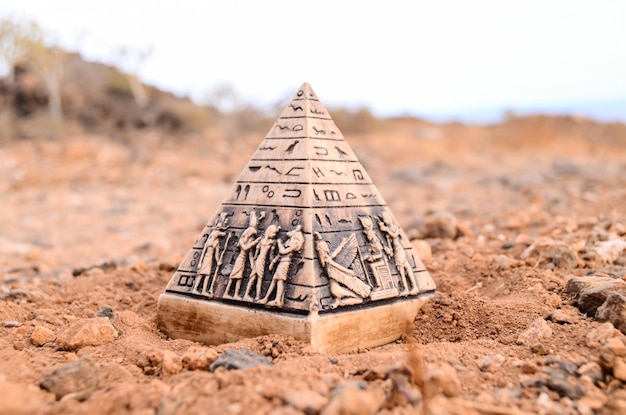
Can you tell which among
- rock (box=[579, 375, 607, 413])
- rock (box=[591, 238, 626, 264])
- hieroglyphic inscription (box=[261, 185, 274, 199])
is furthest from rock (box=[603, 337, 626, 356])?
hieroglyphic inscription (box=[261, 185, 274, 199])

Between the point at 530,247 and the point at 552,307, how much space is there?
138 centimetres

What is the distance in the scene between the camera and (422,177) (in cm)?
1452

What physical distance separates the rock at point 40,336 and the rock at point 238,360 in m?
1.43

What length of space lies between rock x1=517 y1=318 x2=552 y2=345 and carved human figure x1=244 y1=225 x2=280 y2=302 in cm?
164

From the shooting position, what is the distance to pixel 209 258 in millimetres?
4137

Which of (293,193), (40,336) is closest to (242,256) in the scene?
(293,193)

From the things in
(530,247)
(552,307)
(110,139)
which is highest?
(110,139)

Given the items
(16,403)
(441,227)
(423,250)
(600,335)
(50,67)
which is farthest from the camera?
(50,67)

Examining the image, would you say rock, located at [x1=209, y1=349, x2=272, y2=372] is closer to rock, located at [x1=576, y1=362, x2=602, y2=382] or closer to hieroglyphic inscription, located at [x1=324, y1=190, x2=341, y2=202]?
hieroglyphic inscription, located at [x1=324, y1=190, x2=341, y2=202]

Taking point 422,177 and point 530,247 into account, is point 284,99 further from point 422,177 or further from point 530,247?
point 530,247

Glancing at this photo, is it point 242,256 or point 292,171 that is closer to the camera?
point 242,256

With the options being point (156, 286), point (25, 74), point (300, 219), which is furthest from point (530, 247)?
point (25, 74)

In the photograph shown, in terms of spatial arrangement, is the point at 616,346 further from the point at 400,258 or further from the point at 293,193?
the point at 293,193

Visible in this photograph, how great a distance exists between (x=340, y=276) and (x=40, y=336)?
2.02 meters
